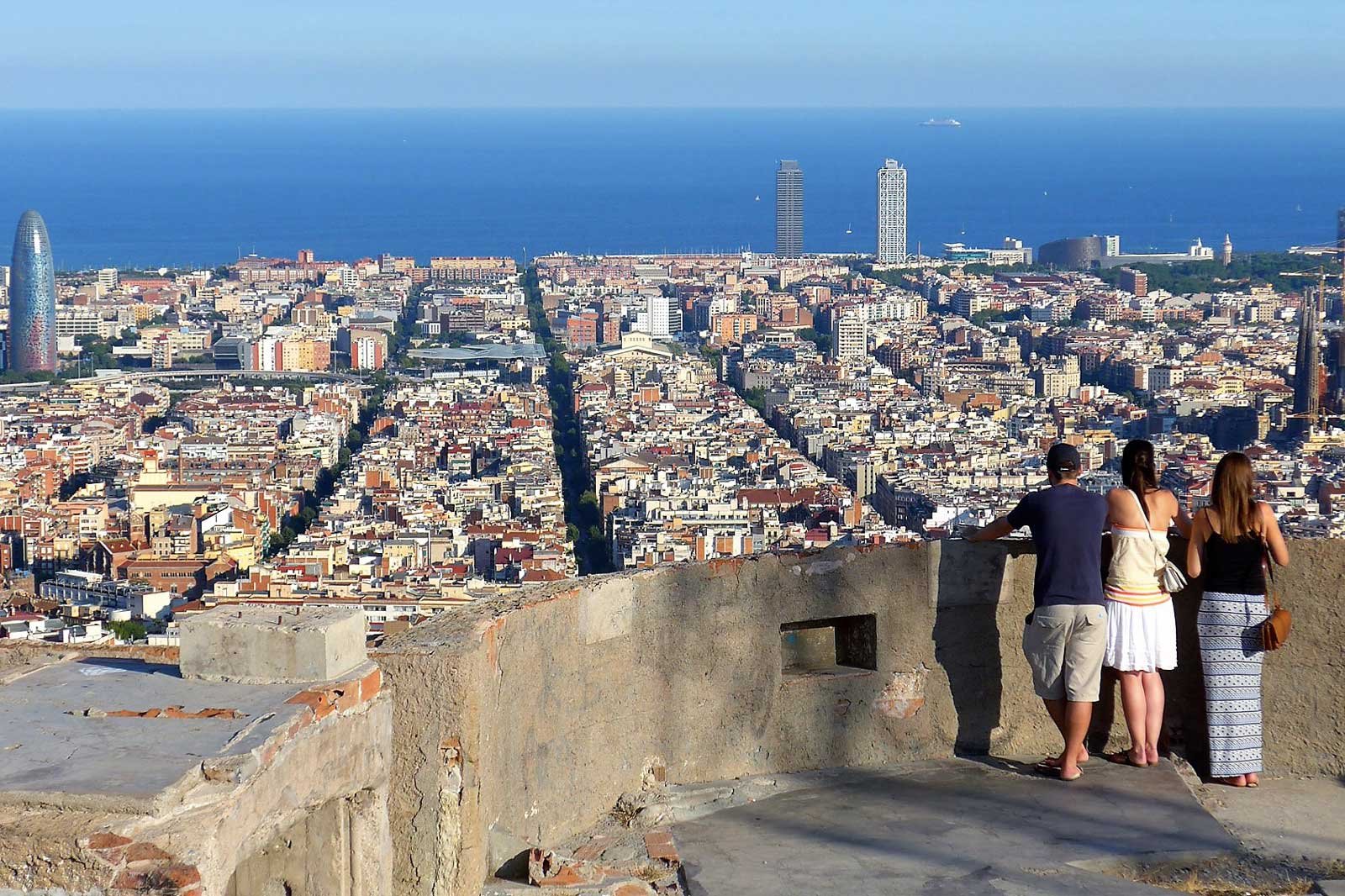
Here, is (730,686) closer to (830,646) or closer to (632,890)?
(830,646)

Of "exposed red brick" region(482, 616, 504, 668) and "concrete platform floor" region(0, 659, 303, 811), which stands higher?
"exposed red brick" region(482, 616, 504, 668)

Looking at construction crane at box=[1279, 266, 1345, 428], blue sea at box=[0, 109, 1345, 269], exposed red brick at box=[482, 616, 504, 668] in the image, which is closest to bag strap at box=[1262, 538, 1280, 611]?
exposed red brick at box=[482, 616, 504, 668]

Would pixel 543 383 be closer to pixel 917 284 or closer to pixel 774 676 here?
pixel 917 284

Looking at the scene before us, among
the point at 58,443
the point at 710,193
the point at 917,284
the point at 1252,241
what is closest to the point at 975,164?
the point at 710,193

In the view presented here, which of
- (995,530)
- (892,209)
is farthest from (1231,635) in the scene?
(892,209)

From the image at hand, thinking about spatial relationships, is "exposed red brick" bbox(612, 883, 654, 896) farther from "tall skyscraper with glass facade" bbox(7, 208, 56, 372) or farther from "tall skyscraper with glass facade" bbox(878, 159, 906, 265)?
"tall skyscraper with glass facade" bbox(878, 159, 906, 265)

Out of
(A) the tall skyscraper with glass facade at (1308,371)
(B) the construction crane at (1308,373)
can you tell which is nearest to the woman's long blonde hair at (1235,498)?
(B) the construction crane at (1308,373)

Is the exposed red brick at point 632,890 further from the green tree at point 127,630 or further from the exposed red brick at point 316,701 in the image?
the green tree at point 127,630
